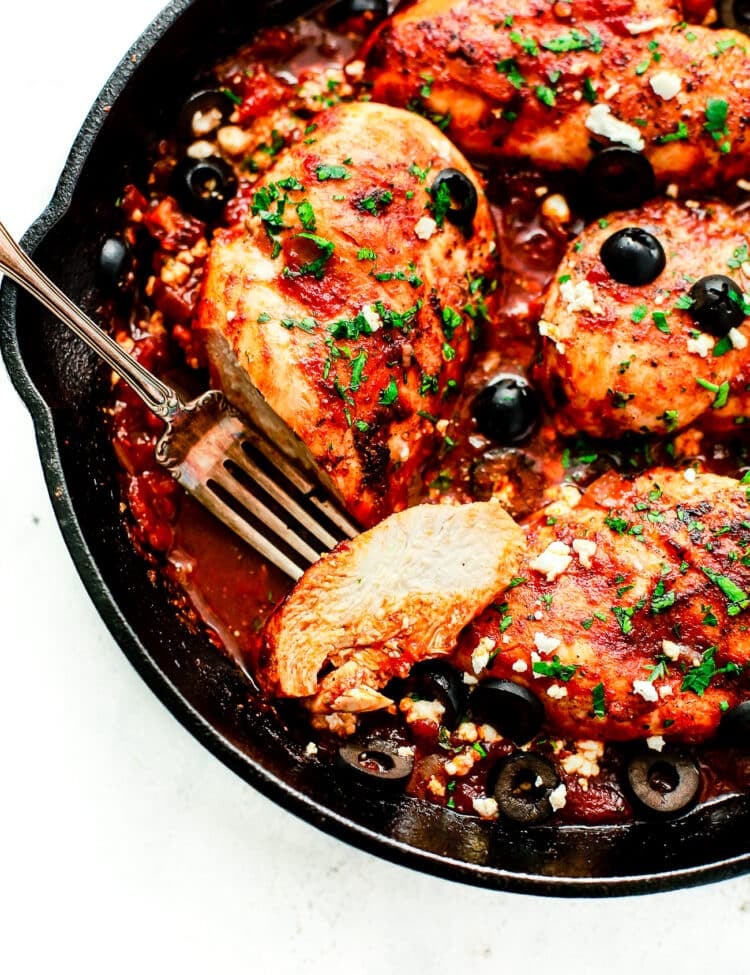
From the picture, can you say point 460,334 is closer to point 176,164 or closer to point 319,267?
point 319,267

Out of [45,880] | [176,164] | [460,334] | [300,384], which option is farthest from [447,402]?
[45,880]

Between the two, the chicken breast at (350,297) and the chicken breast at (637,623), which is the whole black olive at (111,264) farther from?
the chicken breast at (637,623)

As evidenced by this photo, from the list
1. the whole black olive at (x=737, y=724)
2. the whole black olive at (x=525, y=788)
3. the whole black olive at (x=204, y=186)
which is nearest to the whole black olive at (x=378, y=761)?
the whole black olive at (x=525, y=788)

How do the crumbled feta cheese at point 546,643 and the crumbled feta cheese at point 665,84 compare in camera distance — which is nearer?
the crumbled feta cheese at point 546,643

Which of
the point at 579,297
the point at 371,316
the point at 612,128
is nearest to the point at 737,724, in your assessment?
the point at 579,297

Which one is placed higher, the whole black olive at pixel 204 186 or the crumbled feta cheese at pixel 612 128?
the whole black olive at pixel 204 186

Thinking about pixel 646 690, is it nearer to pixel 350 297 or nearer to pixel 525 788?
pixel 525 788

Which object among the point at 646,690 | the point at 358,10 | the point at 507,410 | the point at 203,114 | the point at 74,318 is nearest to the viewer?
the point at 74,318
